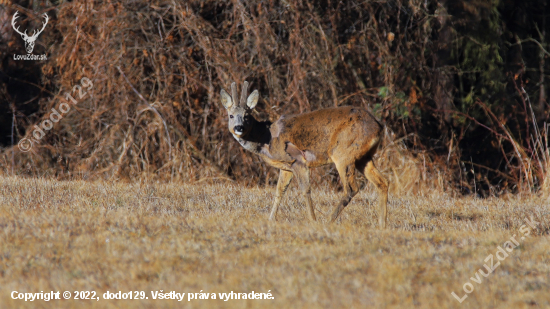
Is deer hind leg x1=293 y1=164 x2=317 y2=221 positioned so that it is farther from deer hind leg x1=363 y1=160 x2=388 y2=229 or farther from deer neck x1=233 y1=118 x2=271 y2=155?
deer hind leg x1=363 y1=160 x2=388 y2=229

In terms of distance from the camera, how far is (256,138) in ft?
27.0

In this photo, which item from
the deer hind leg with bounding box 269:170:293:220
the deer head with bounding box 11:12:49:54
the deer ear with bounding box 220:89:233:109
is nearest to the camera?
the deer hind leg with bounding box 269:170:293:220

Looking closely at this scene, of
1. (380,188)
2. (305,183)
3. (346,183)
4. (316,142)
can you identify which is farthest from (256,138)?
(380,188)

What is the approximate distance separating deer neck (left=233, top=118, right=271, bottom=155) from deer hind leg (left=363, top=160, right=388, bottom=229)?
51.4 inches

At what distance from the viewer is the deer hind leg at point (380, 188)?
7.77 meters

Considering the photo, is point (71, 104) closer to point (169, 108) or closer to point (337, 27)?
point (169, 108)

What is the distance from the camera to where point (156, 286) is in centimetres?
489

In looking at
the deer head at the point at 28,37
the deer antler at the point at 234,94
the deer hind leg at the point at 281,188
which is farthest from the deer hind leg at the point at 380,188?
the deer head at the point at 28,37

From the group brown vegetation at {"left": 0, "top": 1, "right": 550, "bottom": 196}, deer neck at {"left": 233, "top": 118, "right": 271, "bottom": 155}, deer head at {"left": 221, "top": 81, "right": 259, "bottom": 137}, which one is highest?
deer head at {"left": 221, "top": 81, "right": 259, "bottom": 137}

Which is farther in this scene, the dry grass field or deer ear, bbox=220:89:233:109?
deer ear, bbox=220:89:233:109

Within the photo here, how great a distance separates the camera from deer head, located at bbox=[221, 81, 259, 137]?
26.5 feet

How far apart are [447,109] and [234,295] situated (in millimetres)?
9263

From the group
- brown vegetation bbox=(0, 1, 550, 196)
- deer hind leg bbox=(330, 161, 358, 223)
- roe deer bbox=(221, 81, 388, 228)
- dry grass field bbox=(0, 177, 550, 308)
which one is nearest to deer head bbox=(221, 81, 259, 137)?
roe deer bbox=(221, 81, 388, 228)

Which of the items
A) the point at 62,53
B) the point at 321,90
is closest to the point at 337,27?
the point at 321,90
